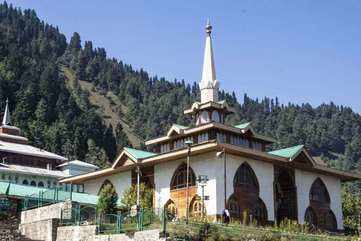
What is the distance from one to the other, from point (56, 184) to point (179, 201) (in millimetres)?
32119

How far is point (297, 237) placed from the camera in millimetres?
A: 34719

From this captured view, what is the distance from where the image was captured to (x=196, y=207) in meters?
43.2

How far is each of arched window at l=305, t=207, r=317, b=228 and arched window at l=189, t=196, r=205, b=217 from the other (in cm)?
1023

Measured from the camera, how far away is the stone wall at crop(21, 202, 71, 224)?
3562 cm

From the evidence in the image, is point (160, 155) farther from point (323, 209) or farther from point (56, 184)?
point (56, 184)

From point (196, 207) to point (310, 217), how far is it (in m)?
11.2

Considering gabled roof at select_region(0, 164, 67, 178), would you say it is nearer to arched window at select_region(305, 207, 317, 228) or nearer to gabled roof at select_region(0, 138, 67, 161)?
gabled roof at select_region(0, 138, 67, 161)

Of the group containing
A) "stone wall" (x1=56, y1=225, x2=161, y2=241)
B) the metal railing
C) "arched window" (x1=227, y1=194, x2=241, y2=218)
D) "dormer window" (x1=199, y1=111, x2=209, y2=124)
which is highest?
"dormer window" (x1=199, y1=111, x2=209, y2=124)

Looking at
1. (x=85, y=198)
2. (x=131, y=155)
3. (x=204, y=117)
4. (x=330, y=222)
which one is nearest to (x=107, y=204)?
(x=85, y=198)

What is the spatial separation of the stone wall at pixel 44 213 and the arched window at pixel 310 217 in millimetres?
21117

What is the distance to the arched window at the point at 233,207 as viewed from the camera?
4244 cm

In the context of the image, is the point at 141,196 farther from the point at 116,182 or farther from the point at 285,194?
the point at 285,194

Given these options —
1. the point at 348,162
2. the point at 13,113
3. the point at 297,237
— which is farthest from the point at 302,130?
the point at 297,237

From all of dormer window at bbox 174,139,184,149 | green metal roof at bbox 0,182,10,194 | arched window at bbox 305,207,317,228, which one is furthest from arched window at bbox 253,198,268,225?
green metal roof at bbox 0,182,10,194
